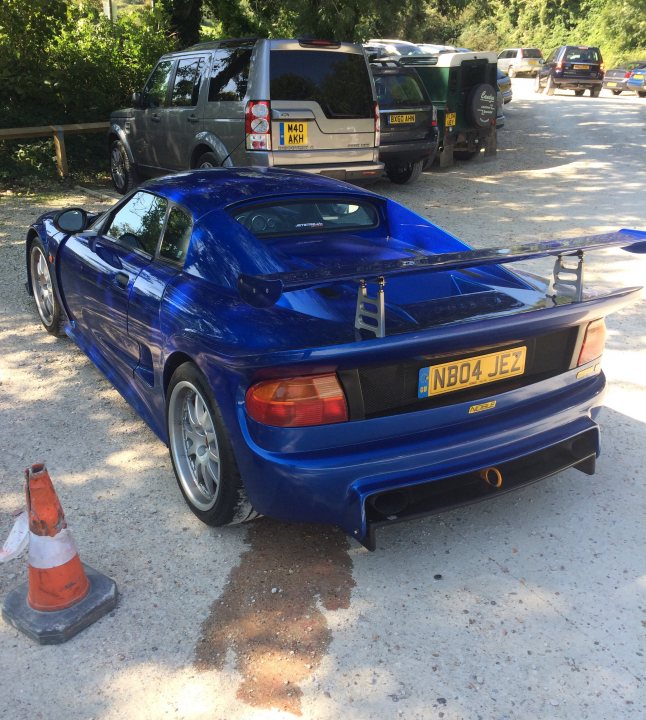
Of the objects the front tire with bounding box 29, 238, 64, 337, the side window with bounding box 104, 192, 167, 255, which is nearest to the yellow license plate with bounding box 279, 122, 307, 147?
the front tire with bounding box 29, 238, 64, 337

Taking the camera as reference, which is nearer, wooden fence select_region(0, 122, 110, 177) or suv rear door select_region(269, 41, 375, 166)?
suv rear door select_region(269, 41, 375, 166)

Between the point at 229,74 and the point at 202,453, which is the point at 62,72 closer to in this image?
the point at 229,74

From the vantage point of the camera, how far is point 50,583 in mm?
2619

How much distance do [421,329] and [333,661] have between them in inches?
47.0

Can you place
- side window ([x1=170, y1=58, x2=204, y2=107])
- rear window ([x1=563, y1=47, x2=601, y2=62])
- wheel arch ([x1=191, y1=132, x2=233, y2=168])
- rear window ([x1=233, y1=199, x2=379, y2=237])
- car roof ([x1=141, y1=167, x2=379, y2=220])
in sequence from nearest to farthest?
car roof ([x1=141, y1=167, x2=379, y2=220]) → rear window ([x1=233, y1=199, x2=379, y2=237]) → wheel arch ([x1=191, y1=132, x2=233, y2=168]) → side window ([x1=170, y1=58, x2=204, y2=107]) → rear window ([x1=563, y1=47, x2=601, y2=62])

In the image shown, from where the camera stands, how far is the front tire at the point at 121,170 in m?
10.9

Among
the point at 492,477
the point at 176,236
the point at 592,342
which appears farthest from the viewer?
the point at 176,236

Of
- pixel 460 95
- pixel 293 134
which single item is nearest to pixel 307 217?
pixel 293 134

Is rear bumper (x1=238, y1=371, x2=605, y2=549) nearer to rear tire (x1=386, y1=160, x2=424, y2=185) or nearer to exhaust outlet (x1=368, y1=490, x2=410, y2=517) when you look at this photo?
exhaust outlet (x1=368, y1=490, x2=410, y2=517)

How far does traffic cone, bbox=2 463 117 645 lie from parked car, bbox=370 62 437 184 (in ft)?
30.2

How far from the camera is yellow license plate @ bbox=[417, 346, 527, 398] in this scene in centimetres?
276

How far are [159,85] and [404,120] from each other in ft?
11.9

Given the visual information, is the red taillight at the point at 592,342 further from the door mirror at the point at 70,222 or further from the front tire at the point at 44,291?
the front tire at the point at 44,291

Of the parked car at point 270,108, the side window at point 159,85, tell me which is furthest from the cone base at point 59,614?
the side window at point 159,85
